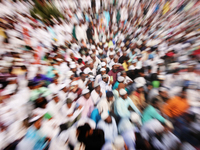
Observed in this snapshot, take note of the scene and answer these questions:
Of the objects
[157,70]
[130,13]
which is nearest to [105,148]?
[157,70]

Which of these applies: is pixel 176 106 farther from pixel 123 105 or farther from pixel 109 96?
pixel 109 96

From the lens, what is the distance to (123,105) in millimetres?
537

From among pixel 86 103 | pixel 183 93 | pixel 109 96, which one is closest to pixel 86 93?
pixel 86 103

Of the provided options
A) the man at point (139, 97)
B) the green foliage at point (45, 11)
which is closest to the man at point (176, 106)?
the man at point (139, 97)

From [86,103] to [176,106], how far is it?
1.89 feet

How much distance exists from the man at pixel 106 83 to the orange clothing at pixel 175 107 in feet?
1.29

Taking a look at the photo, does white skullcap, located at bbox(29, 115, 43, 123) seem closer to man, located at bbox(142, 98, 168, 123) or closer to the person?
the person

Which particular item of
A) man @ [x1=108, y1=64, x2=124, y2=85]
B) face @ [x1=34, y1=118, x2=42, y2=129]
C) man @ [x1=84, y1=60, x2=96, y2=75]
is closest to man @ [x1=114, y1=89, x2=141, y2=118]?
man @ [x1=108, y1=64, x2=124, y2=85]

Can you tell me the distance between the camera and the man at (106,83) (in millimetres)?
665

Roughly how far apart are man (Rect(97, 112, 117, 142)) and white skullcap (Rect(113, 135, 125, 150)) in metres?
0.02

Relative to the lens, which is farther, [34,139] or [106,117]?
[106,117]

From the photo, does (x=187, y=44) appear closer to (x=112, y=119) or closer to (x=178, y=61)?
(x=178, y=61)

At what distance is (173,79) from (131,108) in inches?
14.6

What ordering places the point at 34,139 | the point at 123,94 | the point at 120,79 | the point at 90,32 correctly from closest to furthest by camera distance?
1. the point at 34,139
2. the point at 123,94
3. the point at 120,79
4. the point at 90,32
